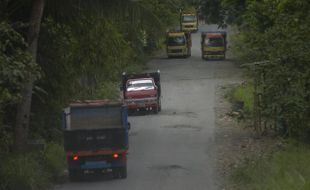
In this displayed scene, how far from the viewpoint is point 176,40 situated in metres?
69.8

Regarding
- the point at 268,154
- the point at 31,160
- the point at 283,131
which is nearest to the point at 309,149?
the point at 268,154

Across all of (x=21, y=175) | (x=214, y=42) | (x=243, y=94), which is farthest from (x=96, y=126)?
(x=214, y=42)

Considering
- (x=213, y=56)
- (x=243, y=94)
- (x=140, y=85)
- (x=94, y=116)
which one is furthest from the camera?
(x=213, y=56)

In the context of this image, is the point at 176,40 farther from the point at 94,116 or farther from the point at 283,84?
the point at 94,116

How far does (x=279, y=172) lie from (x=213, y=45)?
50.1 m

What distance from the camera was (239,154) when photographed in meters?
25.5

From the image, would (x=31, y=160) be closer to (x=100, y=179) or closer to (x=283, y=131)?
(x=100, y=179)

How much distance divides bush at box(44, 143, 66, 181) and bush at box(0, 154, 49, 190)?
1018 mm

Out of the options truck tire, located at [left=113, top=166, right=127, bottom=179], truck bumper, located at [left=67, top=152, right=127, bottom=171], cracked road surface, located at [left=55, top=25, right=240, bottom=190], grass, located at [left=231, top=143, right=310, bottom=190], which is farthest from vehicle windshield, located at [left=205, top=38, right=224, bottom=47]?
truck bumper, located at [left=67, top=152, right=127, bottom=171]

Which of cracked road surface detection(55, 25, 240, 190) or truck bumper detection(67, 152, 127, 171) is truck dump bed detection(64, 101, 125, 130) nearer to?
truck bumper detection(67, 152, 127, 171)

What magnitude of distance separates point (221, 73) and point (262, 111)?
1309 inches

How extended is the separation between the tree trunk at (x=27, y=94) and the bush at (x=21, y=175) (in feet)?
4.25

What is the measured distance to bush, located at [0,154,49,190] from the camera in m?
18.4

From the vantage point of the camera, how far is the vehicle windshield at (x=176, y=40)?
2736 inches
